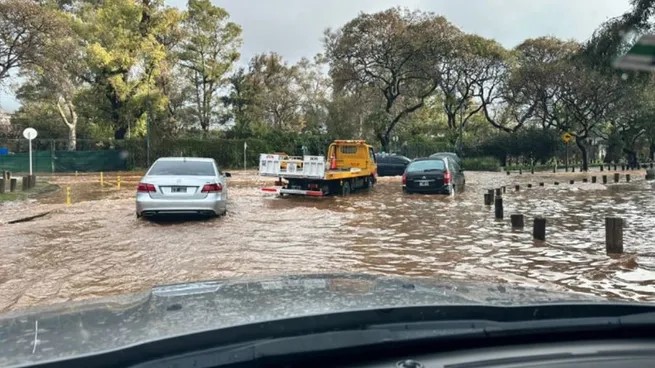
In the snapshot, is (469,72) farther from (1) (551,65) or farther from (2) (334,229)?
(2) (334,229)

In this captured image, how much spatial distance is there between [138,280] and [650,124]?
172ft

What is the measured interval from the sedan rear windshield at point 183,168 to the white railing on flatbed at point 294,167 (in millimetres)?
5313

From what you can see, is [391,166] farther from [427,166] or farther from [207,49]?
[207,49]

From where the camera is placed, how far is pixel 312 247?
31.6 ft

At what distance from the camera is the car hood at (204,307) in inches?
64.9

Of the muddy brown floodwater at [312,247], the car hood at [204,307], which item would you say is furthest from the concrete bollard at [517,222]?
the car hood at [204,307]

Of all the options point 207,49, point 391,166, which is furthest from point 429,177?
point 207,49

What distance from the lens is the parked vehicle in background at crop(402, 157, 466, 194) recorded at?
63.5 ft

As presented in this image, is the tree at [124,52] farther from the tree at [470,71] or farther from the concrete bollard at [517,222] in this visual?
the concrete bollard at [517,222]

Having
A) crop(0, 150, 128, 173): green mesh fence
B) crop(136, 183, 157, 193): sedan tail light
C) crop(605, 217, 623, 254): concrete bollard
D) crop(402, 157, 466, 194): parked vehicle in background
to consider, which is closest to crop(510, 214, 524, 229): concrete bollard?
crop(605, 217, 623, 254): concrete bollard

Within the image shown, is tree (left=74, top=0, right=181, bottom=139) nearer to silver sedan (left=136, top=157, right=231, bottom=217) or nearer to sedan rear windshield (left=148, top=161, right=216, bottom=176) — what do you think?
sedan rear windshield (left=148, top=161, right=216, bottom=176)

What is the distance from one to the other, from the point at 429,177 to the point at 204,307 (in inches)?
698

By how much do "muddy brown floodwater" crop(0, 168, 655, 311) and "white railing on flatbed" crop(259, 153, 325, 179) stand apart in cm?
186

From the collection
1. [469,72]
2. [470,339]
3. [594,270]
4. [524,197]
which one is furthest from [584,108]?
[470,339]
